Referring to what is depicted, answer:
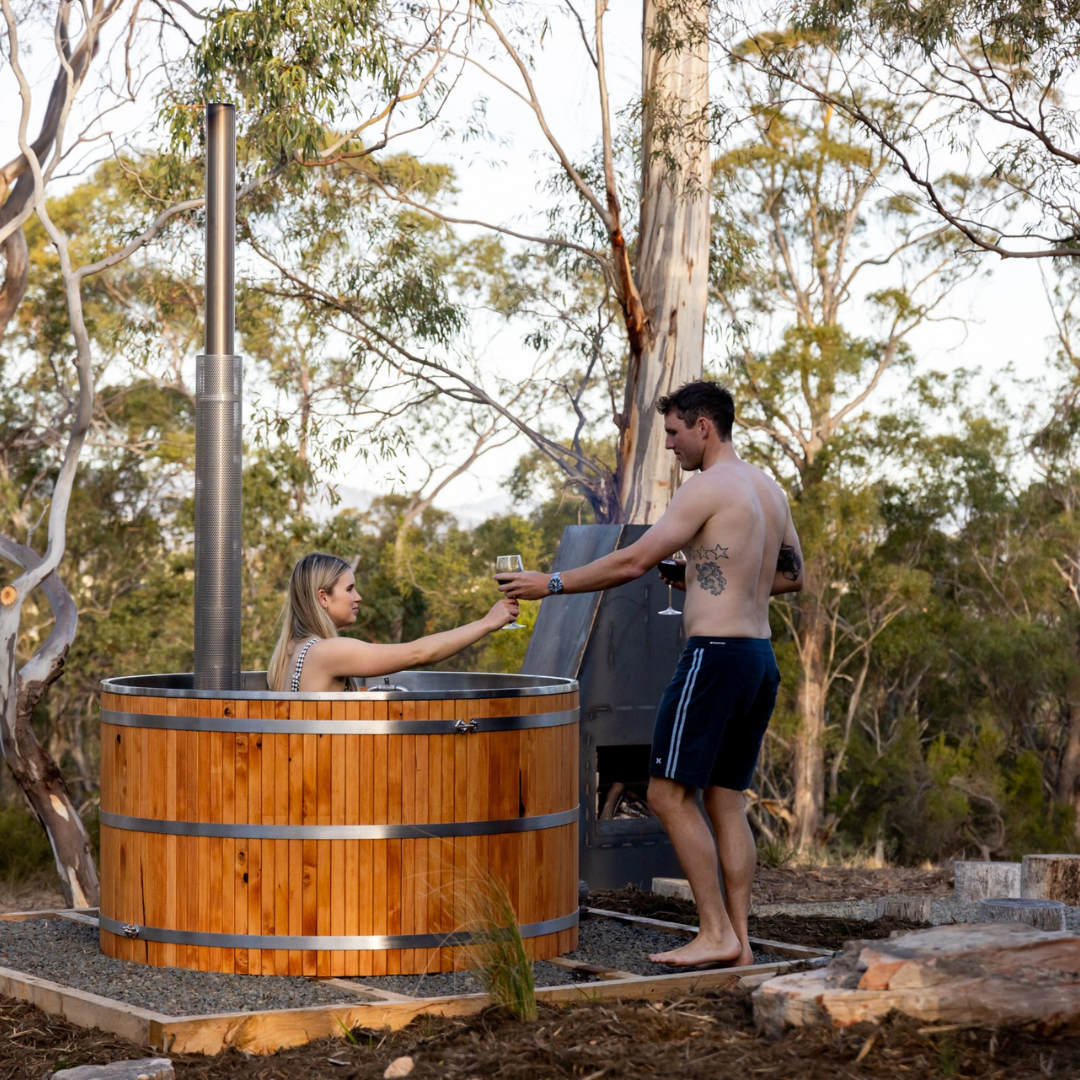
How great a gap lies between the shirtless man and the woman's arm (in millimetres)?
147

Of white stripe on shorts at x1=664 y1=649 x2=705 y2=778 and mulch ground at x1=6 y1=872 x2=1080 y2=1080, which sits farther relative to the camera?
white stripe on shorts at x1=664 y1=649 x2=705 y2=778

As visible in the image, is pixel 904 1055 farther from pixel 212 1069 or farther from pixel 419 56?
pixel 419 56

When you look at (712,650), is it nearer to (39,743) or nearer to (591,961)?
(591,961)

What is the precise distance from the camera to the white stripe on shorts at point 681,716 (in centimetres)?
496

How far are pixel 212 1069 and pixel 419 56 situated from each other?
464 inches

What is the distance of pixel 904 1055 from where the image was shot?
3.62m

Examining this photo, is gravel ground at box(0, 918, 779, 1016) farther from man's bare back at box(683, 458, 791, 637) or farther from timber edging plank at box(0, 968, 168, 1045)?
man's bare back at box(683, 458, 791, 637)

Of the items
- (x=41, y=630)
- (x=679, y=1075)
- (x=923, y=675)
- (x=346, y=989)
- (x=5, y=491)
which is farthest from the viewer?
(x=923, y=675)

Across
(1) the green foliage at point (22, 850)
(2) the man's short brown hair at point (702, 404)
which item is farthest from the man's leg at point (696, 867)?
(1) the green foliage at point (22, 850)

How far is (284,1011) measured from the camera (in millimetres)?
4375

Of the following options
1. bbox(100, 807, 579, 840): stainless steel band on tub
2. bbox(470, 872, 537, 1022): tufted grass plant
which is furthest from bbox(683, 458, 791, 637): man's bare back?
bbox(470, 872, 537, 1022): tufted grass plant

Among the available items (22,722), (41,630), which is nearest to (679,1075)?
(22,722)

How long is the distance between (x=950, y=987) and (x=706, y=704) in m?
1.39

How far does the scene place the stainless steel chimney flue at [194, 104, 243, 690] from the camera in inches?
223
